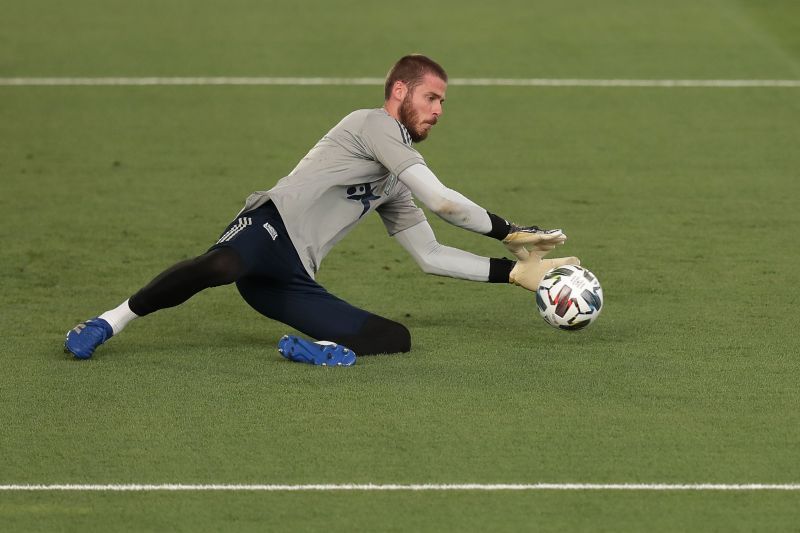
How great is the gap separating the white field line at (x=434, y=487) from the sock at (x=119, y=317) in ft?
5.53

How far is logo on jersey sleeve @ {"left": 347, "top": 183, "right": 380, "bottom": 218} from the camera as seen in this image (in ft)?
24.3

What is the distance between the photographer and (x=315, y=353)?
6.99 meters

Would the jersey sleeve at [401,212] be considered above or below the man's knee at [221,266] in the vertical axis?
above

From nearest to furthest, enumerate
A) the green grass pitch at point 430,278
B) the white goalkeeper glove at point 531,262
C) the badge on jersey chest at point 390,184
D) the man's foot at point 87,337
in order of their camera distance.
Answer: the green grass pitch at point 430,278 < the man's foot at point 87,337 < the white goalkeeper glove at point 531,262 < the badge on jersey chest at point 390,184

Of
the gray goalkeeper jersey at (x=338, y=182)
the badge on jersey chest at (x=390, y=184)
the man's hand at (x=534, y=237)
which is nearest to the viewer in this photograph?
the gray goalkeeper jersey at (x=338, y=182)

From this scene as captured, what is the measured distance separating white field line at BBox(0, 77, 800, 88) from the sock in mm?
6617

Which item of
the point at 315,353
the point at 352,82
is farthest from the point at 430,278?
the point at 352,82

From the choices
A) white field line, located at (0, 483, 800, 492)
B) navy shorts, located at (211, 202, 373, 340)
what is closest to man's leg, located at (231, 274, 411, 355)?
navy shorts, located at (211, 202, 373, 340)

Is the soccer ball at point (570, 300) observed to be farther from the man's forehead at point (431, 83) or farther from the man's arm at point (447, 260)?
the man's forehead at point (431, 83)

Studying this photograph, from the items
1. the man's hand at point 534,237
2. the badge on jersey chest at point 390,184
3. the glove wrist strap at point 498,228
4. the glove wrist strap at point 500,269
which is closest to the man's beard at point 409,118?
the badge on jersey chest at point 390,184

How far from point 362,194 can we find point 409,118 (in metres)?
0.45

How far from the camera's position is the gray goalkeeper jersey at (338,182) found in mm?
7191

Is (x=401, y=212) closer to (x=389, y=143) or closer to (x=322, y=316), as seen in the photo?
(x=389, y=143)

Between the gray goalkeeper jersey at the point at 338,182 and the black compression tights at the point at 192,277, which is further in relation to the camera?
the gray goalkeeper jersey at the point at 338,182
